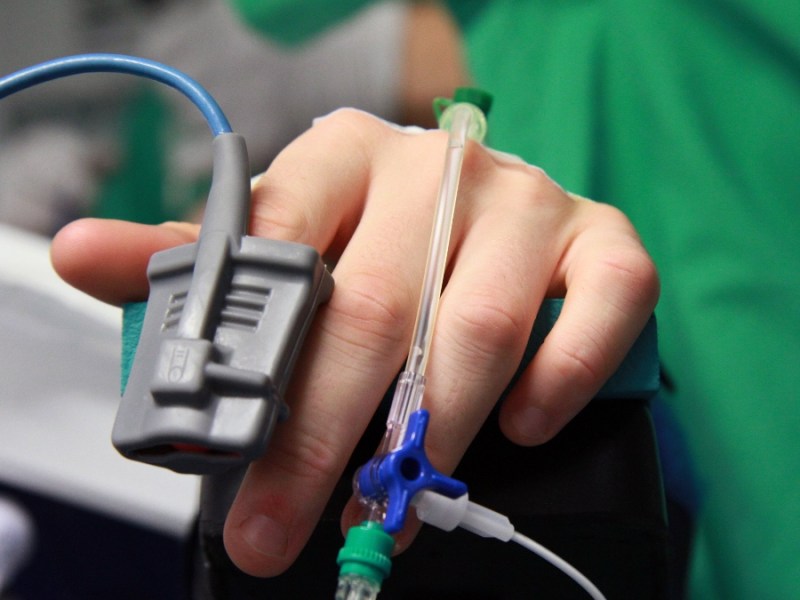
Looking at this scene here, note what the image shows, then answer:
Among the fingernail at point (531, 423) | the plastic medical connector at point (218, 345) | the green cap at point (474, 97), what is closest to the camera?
the plastic medical connector at point (218, 345)

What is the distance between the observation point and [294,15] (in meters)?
1.20

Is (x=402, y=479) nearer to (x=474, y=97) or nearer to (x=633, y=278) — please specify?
(x=633, y=278)

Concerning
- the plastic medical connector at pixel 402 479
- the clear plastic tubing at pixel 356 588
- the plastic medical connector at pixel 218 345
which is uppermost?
the plastic medical connector at pixel 218 345

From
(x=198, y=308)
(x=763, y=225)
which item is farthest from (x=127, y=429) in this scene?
(x=763, y=225)

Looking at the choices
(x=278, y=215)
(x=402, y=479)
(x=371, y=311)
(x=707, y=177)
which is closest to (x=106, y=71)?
(x=278, y=215)

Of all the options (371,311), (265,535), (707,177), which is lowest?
(265,535)

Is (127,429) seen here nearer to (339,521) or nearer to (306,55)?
(339,521)

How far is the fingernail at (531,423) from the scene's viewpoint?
1.52 feet

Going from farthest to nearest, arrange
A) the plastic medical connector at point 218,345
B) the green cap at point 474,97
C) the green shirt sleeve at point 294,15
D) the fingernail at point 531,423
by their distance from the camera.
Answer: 1. the green shirt sleeve at point 294,15
2. the green cap at point 474,97
3. the fingernail at point 531,423
4. the plastic medical connector at point 218,345

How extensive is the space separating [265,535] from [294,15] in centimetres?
99

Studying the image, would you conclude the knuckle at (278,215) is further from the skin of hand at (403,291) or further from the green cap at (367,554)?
the green cap at (367,554)

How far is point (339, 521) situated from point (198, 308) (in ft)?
0.54

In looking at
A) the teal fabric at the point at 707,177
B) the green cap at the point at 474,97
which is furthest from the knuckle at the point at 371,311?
the teal fabric at the point at 707,177

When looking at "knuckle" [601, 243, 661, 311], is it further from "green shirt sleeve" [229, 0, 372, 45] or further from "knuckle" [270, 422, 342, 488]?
"green shirt sleeve" [229, 0, 372, 45]
